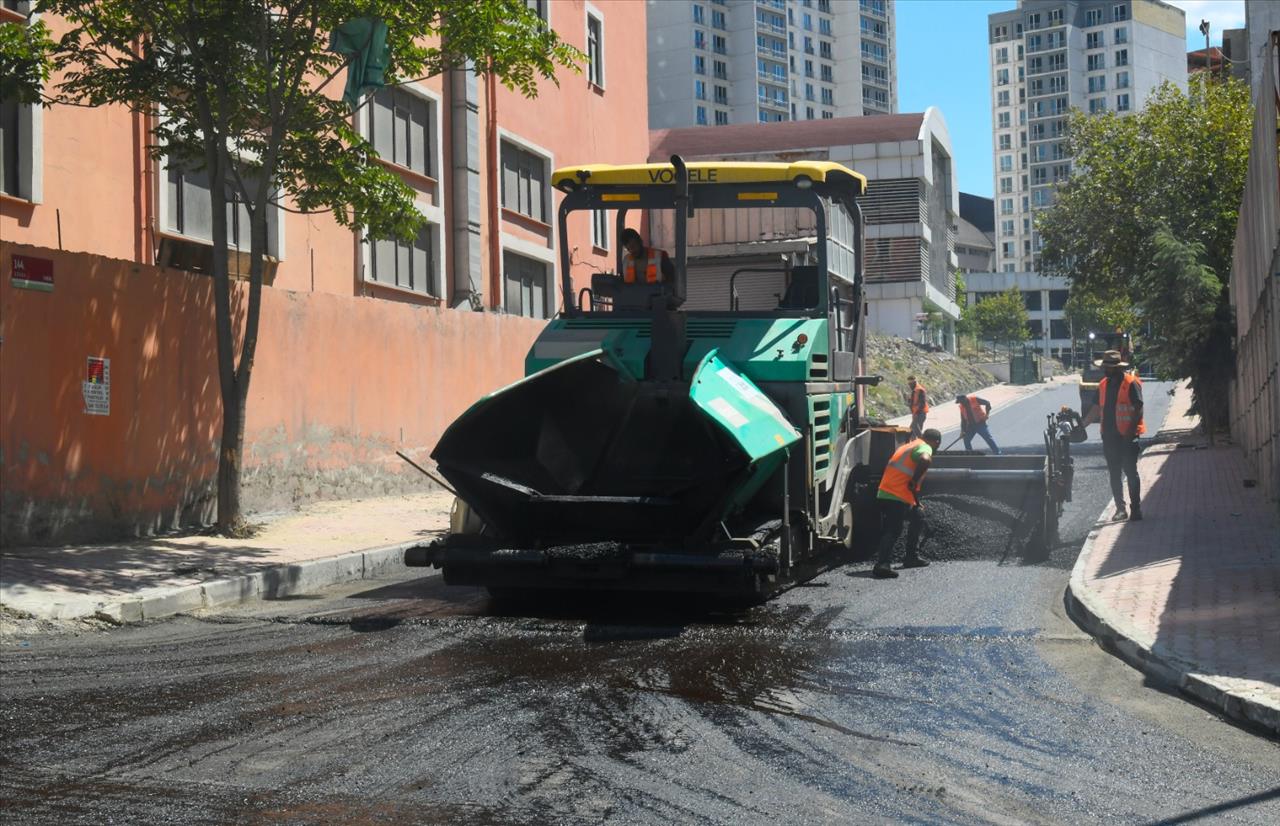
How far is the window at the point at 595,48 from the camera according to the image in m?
30.9

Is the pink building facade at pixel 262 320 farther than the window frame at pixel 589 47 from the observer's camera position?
No

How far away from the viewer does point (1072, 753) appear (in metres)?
5.69

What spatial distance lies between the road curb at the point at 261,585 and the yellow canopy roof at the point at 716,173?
405 centimetres

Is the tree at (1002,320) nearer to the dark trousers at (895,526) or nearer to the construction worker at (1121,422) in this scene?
the construction worker at (1121,422)

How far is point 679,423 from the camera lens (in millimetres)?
8953

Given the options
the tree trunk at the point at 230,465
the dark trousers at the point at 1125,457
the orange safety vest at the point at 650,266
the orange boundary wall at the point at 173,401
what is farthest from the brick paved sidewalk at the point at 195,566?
the dark trousers at the point at 1125,457

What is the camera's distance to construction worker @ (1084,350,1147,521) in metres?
13.7

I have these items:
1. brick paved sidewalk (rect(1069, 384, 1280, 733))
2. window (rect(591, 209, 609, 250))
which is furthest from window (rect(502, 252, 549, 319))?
window (rect(591, 209, 609, 250))

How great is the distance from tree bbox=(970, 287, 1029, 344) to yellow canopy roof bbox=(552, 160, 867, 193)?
83394mm

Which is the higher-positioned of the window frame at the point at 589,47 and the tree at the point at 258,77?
the window frame at the point at 589,47

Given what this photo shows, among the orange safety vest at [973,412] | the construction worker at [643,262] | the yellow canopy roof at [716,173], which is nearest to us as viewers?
the yellow canopy roof at [716,173]

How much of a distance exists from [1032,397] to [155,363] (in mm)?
37485

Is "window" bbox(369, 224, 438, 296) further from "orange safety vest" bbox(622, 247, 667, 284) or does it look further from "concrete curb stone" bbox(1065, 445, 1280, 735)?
"concrete curb stone" bbox(1065, 445, 1280, 735)

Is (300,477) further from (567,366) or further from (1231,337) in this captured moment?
(1231,337)
